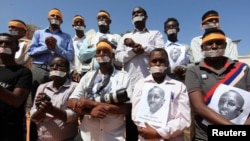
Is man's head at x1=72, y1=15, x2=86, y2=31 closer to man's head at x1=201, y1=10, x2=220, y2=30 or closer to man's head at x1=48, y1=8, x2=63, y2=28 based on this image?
man's head at x1=48, y1=8, x2=63, y2=28

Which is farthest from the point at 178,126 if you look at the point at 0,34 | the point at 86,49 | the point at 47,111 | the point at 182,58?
the point at 86,49

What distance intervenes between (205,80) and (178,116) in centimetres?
58

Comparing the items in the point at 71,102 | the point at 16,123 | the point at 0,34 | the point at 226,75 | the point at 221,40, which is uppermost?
the point at 0,34

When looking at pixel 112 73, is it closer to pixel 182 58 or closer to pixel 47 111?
pixel 47 111

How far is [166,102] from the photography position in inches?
145

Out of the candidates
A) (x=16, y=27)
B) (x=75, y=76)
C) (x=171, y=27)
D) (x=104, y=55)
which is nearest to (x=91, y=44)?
(x=75, y=76)

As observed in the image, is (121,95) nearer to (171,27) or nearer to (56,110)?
(56,110)

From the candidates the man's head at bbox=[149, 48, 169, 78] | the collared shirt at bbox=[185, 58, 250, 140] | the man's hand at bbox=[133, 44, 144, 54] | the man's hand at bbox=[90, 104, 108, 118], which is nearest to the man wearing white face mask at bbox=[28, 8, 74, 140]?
the man's hand at bbox=[133, 44, 144, 54]

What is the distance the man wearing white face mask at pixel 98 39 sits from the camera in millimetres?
6379

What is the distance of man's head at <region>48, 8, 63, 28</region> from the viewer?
6152 millimetres

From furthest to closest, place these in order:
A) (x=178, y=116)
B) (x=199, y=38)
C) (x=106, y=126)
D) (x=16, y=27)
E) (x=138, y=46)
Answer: (x=16, y=27) < (x=199, y=38) < (x=138, y=46) < (x=106, y=126) < (x=178, y=116)

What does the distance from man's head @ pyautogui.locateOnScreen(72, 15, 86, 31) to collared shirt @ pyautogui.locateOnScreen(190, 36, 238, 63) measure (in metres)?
2.94

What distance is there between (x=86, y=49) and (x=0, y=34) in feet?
7.69

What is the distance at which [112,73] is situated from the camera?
14.3ft
